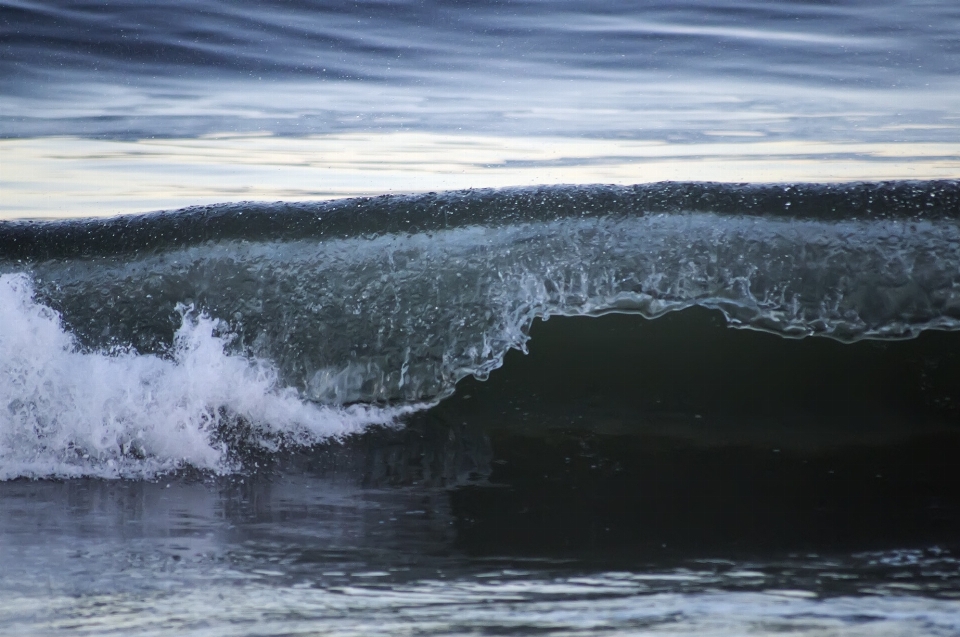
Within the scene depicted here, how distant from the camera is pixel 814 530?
2.48 m

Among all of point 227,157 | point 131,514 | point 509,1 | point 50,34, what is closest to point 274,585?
point 131,514

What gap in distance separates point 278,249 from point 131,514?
5.37 feet

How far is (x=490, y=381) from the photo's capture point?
3.99 metres

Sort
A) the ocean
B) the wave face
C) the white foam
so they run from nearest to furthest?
the ocean, the white foam, the wave face

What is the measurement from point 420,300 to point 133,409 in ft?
3.54

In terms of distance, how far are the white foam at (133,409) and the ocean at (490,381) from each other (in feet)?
0.04

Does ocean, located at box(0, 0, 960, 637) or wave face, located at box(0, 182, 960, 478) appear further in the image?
wave face, located at box(0, 182, 960, 478)

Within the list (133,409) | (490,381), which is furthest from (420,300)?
(133,409)

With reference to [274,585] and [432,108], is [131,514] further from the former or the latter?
[432,108]

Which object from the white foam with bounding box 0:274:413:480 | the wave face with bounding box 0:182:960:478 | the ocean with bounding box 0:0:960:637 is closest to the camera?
the ocean with bounding box 0:0:960:637

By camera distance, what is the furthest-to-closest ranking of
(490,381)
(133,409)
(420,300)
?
(490,381), (420,300), (133,409)

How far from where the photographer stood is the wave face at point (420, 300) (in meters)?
3.56

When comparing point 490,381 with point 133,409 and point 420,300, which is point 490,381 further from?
point 133,409

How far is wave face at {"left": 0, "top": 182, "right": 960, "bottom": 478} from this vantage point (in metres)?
3.56
